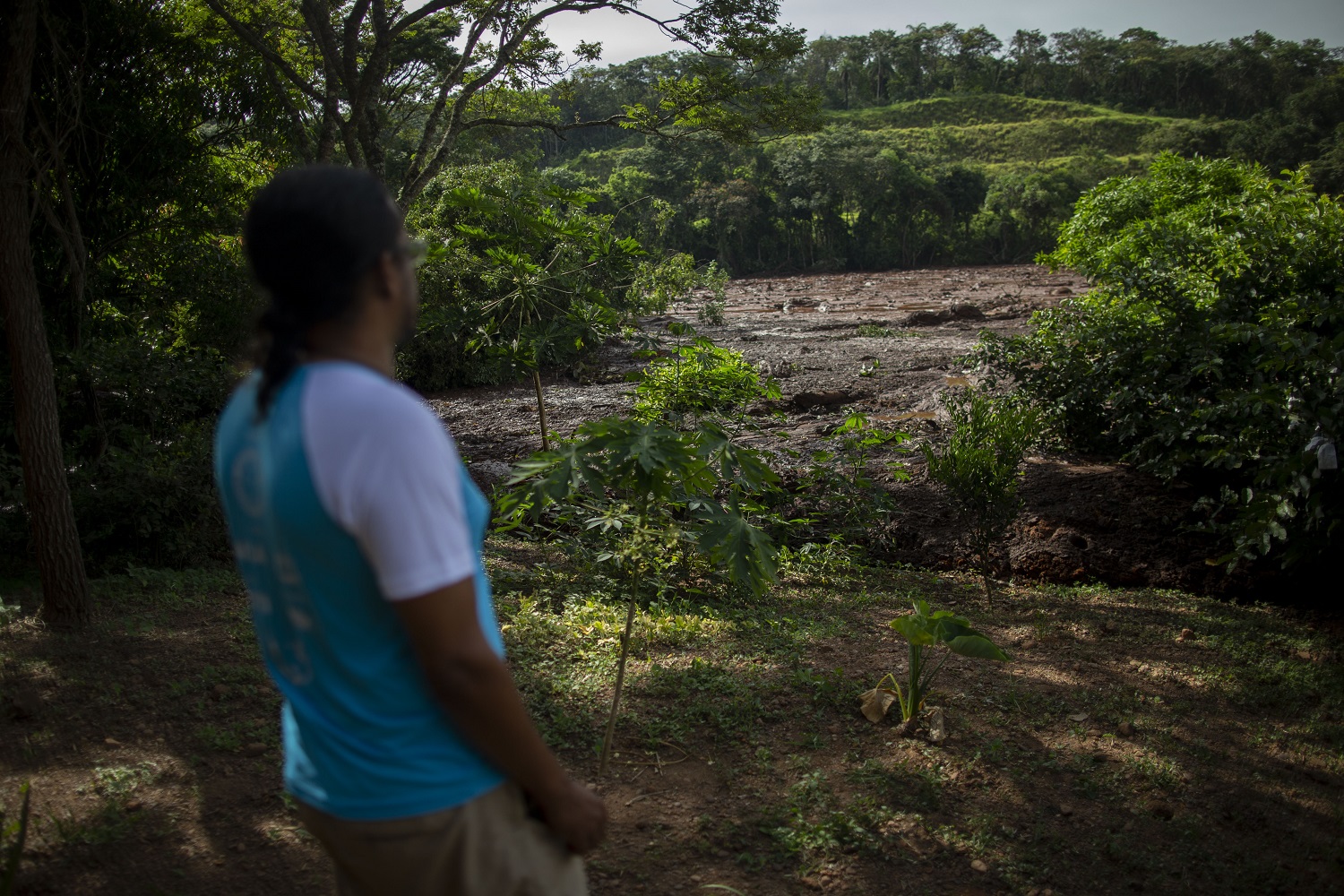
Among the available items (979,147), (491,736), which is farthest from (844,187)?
(491,736)

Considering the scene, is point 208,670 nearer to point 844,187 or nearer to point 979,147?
point 844,187

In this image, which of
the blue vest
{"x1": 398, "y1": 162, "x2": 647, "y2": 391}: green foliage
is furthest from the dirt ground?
the blue vest

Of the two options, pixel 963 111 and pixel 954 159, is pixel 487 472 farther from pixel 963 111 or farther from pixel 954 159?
pixel 963 111

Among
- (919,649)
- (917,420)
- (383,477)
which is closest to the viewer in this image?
(383,477)

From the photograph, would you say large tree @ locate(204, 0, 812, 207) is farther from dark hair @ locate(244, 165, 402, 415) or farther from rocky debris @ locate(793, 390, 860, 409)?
dark hair @ locate(244, 165, 402, 415)

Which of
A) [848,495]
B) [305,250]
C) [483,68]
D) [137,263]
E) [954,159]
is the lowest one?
[848,495]

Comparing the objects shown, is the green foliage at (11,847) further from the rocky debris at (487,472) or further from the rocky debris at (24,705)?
the rocky debris at (487,472)

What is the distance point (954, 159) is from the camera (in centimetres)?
5400

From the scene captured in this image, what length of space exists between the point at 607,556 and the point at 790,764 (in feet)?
6.00

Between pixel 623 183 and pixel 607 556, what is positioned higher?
pixel 623 183

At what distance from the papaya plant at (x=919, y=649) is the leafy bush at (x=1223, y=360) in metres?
2.25

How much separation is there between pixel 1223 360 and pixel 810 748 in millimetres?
4204

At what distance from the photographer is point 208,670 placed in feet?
12.1

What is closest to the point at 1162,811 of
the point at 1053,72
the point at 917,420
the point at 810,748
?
the point at 810,748
